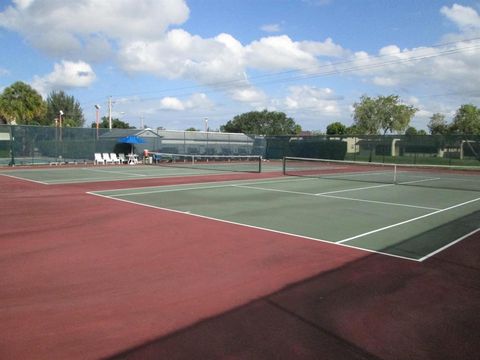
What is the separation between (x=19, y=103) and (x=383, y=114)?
50.1 m

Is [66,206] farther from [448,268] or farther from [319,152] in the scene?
[319,152]

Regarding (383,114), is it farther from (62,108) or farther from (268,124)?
(62,108)

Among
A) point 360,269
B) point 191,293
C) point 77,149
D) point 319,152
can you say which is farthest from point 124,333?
point 319,152

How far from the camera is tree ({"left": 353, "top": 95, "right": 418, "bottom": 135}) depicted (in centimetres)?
6381

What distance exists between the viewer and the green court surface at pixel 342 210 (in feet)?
28.8

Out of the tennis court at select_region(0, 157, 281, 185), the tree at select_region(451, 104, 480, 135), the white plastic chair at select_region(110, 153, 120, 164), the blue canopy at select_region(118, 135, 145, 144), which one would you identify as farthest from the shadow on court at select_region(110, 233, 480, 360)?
the tree at select_region(451, 104, 480, 135)

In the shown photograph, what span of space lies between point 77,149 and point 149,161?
576 cm

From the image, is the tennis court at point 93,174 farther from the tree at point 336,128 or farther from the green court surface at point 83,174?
the tree at point 336,128

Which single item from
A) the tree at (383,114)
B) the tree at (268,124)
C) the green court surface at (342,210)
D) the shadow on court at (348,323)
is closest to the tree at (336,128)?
the tree at (268,124)

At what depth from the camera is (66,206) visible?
1245cm

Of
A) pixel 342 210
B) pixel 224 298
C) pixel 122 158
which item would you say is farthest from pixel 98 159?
pixel 224 298

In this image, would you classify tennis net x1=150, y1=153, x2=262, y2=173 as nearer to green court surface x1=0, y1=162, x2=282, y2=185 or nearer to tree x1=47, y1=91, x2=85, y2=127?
green court surface x1=0, y1=162, x2=282, y2=185

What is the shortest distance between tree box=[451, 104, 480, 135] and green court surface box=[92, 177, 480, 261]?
50.7 metres

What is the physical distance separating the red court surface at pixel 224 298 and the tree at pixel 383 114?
192 ft
